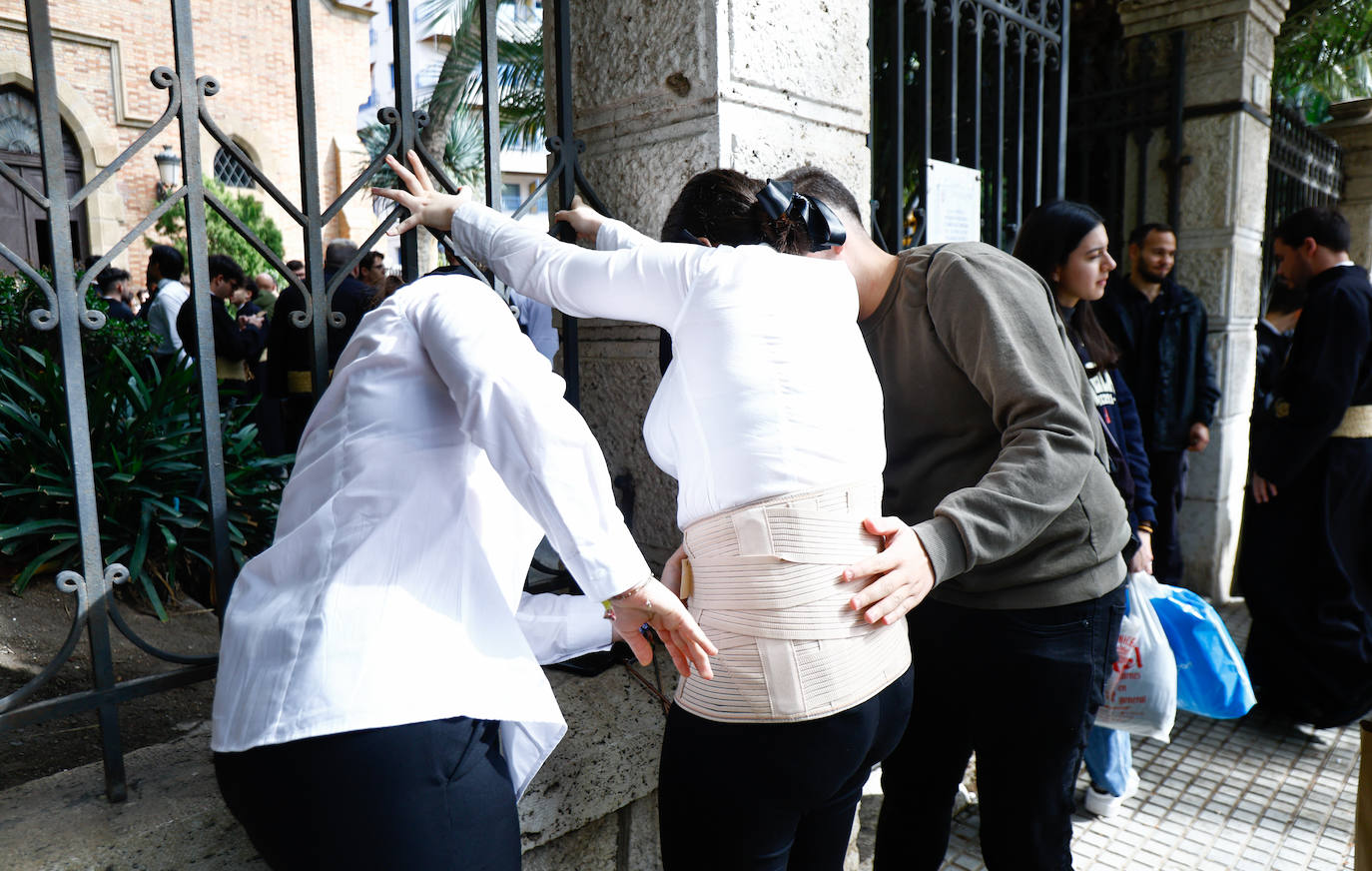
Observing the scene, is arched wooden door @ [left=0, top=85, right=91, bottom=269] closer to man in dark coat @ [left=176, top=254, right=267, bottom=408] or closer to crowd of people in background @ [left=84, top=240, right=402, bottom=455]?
crowd of people in background @ [left=84, top=240, right=402, bottom=455]

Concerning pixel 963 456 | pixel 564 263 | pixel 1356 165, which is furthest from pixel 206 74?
pixel 963 456

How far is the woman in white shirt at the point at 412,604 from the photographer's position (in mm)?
1166

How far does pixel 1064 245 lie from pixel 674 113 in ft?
4.06

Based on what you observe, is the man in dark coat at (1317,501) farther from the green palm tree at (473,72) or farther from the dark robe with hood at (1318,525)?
the green palm tree at (473,72)

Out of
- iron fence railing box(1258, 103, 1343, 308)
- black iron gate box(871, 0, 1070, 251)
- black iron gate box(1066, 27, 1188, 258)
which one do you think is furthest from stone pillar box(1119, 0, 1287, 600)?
black iron gate box(871, 0, 1070, 251)

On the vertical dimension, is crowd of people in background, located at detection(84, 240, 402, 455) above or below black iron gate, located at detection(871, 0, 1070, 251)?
below

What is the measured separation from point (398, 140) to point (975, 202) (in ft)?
7.05

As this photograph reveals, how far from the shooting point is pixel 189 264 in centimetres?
144

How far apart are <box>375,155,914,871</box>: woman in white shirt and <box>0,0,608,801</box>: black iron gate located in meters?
0.60

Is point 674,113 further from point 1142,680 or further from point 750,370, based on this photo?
point 1142,680

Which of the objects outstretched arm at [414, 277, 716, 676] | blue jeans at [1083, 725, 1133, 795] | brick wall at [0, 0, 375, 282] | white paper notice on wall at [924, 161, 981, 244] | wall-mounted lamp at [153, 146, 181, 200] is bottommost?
blue jeans at [1083, 725, 1133, 795]

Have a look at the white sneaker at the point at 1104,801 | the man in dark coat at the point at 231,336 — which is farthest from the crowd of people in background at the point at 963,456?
the man in dark coat at the point at 231,336

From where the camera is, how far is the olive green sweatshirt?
153cm

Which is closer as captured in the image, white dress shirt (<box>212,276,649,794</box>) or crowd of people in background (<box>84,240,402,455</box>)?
white dress shirt (<box>212,276,649,794</box>)
